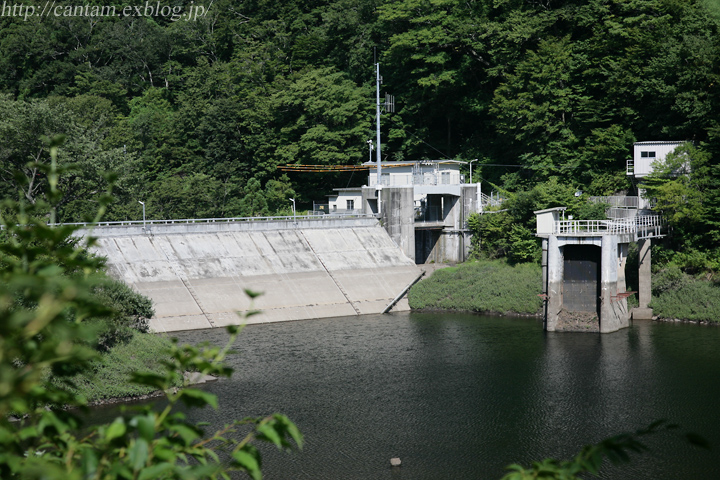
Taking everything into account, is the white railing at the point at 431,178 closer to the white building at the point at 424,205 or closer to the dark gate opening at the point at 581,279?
the white building at the point at 424,205

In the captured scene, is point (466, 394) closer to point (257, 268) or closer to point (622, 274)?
point (622, 274)

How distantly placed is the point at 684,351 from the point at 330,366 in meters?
15.6

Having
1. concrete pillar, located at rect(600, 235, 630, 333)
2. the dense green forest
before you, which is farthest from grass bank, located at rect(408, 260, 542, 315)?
concrete pillar, located at rect(600, 235, 630, 333)

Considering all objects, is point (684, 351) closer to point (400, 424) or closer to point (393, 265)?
point (400, 424)

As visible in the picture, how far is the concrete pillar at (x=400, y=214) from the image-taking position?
5234 centimetres

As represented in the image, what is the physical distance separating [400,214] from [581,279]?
1574 cm

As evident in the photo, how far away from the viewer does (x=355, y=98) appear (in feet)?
214

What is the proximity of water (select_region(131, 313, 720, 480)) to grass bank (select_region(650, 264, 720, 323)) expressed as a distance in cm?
143

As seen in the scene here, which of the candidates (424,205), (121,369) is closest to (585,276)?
(424,205)

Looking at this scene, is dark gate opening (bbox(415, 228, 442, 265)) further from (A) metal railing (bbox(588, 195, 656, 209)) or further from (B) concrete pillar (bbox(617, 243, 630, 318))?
(B) concrete pillar (bbox(617, 243, 630, 318))

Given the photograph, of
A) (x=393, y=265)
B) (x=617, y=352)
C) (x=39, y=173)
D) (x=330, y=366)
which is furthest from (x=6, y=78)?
(x=617, y=352)

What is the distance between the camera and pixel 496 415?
82.3 feet

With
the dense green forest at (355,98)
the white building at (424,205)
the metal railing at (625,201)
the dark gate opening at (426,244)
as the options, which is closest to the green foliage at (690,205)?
the dense green forest at (355,98)

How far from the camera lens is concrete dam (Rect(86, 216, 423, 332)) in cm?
4078
